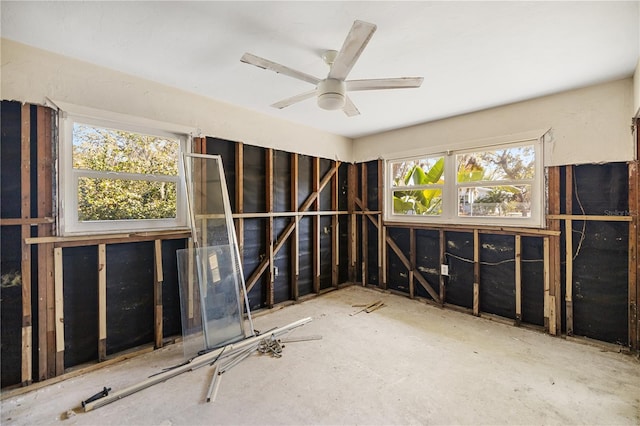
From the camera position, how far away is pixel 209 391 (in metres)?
2.00

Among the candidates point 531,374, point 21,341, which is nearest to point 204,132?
point 21,341

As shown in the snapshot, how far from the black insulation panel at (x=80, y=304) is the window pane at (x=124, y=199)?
33 centimetres

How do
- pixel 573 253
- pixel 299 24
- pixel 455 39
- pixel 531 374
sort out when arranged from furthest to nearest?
pixel 573 253
pixel 531 374
pixel 455 39
pixel 299 24

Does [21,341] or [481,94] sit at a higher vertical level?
[481,94]

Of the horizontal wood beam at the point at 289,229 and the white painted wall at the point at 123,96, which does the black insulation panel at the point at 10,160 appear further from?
the horizontal wood beam at the point at 289,229

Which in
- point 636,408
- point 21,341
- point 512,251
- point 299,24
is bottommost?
point 636,408

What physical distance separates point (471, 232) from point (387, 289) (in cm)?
158

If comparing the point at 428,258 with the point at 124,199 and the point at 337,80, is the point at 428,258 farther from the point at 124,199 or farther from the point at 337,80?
the point at 124,199

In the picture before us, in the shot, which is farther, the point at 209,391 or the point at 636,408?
the point at 209,391

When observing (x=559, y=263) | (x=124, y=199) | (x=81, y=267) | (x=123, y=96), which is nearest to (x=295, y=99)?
(x=123, y=96)

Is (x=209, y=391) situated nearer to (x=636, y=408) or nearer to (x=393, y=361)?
(x=393, y=361)

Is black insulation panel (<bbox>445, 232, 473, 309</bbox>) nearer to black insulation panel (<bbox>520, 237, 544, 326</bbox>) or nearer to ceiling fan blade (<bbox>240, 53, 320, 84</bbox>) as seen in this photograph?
black insulation panel (<bbox>520, 237, 544, 326</bbox>)

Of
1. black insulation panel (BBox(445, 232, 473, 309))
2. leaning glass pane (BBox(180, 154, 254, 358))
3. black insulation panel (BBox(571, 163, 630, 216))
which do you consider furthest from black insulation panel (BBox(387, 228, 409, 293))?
leaning glass pane (BBox(180, 154, 254, 358))

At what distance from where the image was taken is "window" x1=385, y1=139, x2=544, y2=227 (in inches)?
123
